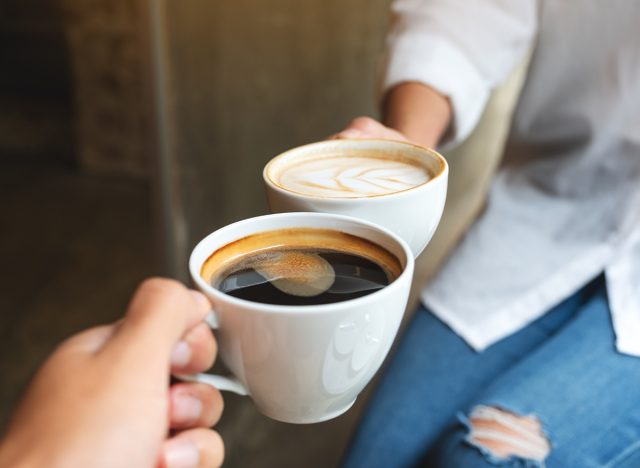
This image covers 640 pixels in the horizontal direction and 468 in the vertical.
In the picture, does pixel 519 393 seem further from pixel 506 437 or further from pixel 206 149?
pixel 206 149

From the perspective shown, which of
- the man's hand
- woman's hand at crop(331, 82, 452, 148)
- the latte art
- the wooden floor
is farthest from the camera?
the wooden floor

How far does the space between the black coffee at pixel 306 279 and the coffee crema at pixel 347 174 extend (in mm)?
81

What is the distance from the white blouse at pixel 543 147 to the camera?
0.96 m

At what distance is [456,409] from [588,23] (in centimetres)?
58

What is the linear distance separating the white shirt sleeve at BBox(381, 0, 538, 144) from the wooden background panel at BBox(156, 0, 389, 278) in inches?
33.5

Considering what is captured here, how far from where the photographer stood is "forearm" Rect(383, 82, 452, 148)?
0.88 m

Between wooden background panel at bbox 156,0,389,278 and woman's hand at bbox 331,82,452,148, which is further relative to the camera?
wooden background panel at bbox 156,0,389,278

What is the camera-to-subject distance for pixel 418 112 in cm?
90

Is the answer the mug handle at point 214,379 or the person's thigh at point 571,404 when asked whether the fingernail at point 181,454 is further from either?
the person's thigh at point 571,404

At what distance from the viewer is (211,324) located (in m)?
0.46

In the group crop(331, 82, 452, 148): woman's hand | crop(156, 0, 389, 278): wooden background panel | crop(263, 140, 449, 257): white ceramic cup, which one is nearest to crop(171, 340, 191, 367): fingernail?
crop(263, 140, 449, 257): white ceramic cup

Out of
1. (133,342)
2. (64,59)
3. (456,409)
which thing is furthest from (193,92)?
(64,59)

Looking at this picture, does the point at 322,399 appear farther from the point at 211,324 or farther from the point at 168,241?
the point at 168,241

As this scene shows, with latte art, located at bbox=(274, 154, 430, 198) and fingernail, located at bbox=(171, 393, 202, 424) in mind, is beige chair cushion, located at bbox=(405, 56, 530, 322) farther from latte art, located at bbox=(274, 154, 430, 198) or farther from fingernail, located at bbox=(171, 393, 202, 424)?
fingernail, located at bbox=(171, 393, 202, 424)
